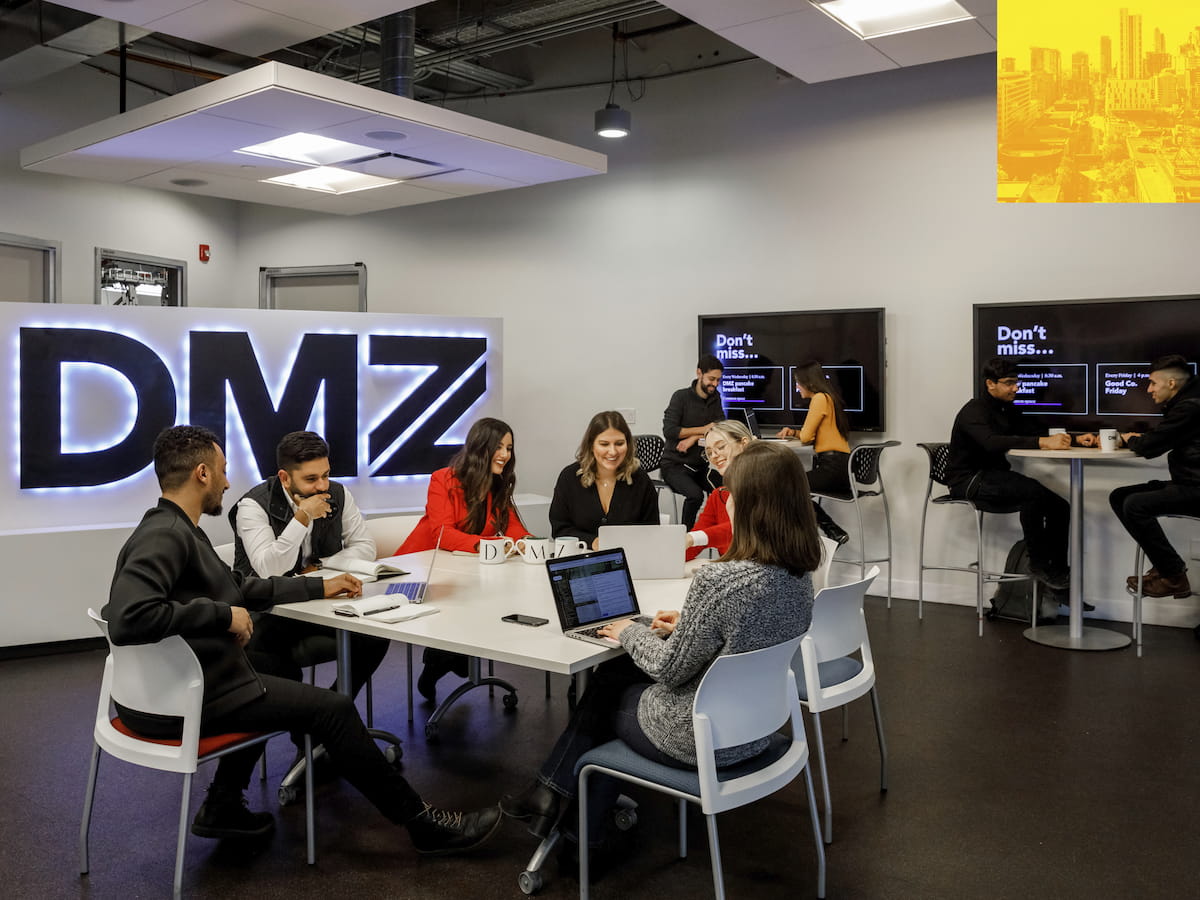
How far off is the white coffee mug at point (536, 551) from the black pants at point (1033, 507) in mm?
3139

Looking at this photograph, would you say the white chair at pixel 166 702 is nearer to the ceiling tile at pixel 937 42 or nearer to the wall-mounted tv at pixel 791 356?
the ceiling tile at pixel 937 42

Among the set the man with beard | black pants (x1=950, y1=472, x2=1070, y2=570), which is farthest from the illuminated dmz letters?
black pants (x1=950, y1=472, x2=1070, y2=570)

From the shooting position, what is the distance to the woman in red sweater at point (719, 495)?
4.11 metres

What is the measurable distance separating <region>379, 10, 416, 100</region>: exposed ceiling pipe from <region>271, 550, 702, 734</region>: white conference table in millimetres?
3513

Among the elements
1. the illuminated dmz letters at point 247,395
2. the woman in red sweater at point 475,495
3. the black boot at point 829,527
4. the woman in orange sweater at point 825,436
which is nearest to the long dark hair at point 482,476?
the woman in red sweater at point 475,495

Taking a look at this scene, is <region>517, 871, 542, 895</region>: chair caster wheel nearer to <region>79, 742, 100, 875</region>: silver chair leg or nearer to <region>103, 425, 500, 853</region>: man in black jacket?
<region>103, 425, 500, 853</region>: man in black jacket

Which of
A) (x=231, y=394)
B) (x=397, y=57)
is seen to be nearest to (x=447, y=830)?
(x=231, y=394)

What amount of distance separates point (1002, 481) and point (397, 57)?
448cm

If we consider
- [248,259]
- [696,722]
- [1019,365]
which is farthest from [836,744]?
[248,259]

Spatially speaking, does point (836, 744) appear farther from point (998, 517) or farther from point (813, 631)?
point (998, 517)

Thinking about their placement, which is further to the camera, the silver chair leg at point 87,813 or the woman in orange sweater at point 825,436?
the woman in orange sweater at point 825,436

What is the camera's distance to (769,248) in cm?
739

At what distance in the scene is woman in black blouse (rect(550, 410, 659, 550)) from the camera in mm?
4340

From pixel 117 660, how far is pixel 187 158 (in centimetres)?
462
